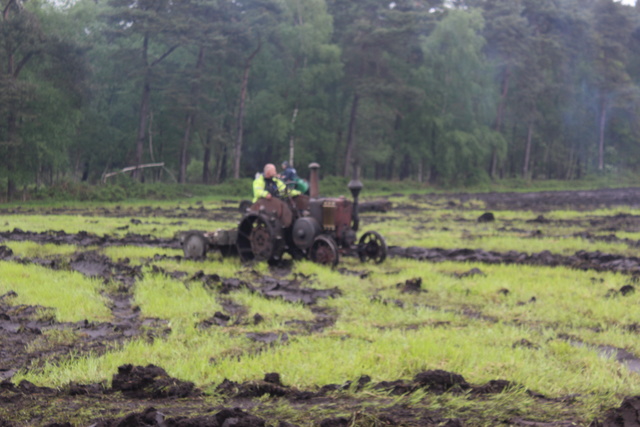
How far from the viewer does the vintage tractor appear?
13.1 m

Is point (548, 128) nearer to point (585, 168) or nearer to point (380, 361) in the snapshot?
point (585, 168)

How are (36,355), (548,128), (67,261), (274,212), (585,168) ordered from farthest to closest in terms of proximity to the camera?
(585,168) < (548,128) < (274,212) < (67,261) < (36,355)

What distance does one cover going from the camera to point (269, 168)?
13.4 meters

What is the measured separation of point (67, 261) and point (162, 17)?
31.4 meters

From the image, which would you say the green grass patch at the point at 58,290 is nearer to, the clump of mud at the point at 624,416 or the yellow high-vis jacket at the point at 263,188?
the yellow high-vis jacket at the point at 263,188

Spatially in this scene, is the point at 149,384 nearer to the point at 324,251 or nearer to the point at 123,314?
the point at 123,314

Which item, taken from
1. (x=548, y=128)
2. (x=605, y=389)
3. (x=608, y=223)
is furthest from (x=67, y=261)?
(x=548, y=128)

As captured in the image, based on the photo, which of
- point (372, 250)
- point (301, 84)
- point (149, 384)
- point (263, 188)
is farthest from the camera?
point (301, 84)

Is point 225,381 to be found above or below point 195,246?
below

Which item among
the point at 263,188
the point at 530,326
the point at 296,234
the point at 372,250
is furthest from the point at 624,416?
the point at 263,188

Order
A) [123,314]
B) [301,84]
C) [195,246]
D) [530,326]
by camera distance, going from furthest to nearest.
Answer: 1. [301,84]
2. [195,246]
3. [123,314]
4. [530,326]

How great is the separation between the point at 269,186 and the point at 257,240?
3.90 ft

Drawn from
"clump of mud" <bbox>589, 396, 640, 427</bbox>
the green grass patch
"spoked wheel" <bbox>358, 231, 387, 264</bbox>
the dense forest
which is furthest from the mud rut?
the dense forest

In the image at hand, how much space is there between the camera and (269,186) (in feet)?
44.1
